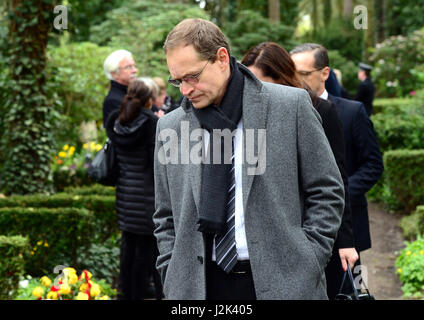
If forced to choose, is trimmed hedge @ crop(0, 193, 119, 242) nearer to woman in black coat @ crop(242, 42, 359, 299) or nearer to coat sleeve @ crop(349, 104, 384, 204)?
coat sleeve @ crop(349, 104, 384, 204)

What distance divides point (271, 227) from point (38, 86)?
21.5ft

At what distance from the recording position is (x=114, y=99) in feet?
19.4

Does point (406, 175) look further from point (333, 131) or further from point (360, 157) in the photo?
point (333, 131)

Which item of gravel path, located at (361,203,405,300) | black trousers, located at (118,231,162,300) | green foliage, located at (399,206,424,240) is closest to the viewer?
black trousers, located at (118,231,162,300)

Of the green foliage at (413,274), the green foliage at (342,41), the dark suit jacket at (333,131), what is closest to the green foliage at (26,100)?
the green foliage at (413,274)

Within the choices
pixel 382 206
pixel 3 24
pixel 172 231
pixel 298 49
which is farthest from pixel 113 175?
pixel 382 206

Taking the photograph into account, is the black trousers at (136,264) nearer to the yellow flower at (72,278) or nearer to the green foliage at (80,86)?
the yellow flower at (72,278)

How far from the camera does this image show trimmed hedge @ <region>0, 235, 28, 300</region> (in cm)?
496

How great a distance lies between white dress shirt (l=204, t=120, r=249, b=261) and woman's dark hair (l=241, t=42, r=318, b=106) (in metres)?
1.09

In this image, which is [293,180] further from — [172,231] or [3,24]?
[3,24]

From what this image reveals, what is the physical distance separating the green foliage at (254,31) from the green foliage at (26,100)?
429 inches

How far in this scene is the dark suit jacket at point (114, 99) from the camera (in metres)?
5.90

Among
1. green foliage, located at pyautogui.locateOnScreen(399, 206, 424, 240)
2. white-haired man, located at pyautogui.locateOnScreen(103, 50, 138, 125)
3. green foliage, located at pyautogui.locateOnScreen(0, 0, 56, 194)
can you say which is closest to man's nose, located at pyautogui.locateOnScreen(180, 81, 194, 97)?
white-haired man, located at pyautogui.locateOnScreen(103, 50, 138, 125)

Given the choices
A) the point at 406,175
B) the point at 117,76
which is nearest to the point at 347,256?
the point at 117,76
